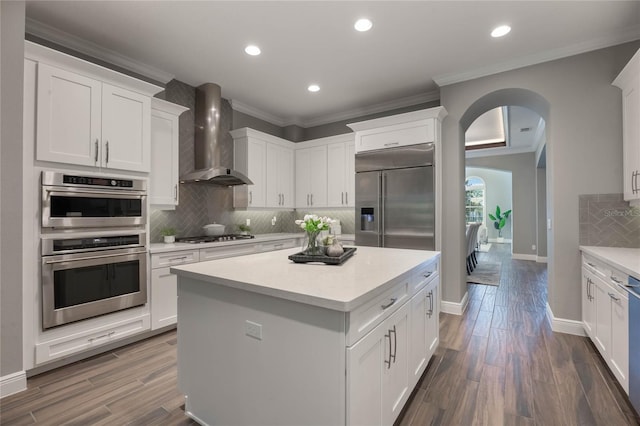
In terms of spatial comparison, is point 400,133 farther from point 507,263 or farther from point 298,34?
point 507,263

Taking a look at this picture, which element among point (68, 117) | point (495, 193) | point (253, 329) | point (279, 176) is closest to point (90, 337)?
point (68, 117)

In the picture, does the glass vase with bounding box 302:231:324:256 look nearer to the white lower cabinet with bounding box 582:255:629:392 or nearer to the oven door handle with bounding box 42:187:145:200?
the oven door handle with bounding box 42:187:145:200

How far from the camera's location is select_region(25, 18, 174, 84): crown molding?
8.90 ft

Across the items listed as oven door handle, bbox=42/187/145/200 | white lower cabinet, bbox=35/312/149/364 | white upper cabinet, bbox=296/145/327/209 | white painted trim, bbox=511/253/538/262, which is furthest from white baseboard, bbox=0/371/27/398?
white painted trim, bbox=511/253/538/262

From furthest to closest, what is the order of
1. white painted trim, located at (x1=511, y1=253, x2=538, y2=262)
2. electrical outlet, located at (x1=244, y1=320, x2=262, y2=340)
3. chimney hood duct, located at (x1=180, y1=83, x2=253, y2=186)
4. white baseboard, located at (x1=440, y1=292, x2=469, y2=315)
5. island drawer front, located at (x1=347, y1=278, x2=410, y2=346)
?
white painted trim, located at (x1=511, y1=253, x2=538, y2=262), chimney hood duct, located at (x1=180, y1=83, x2=253, y2=186), white baseboard, located at (x1=440, y1=292, x2=469, y2=315), electrical outlet, located at (x1=244, y1=320, x2=262, y2=340), island drawer front, located at (x1=347, y1=278, x2=410, y2=346)

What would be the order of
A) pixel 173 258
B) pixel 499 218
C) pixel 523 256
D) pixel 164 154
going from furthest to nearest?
pixel 499 218 < pixel 523 256 < pixel 164 154 < pixel 173 258

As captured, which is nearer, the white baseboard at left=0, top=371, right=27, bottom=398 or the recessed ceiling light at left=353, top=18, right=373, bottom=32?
the white baseboard at left=0, top=371, right=27, bottom=398

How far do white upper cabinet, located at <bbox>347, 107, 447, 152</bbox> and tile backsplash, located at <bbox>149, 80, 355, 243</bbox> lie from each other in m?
1.32

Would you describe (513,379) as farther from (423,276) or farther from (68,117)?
(68,117)

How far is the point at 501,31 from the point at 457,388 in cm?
316

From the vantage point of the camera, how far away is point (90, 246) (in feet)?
8.38

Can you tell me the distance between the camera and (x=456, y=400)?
200cm

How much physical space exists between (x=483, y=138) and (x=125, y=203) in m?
8.06

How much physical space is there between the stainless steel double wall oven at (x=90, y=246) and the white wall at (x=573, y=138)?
13.9 ft
